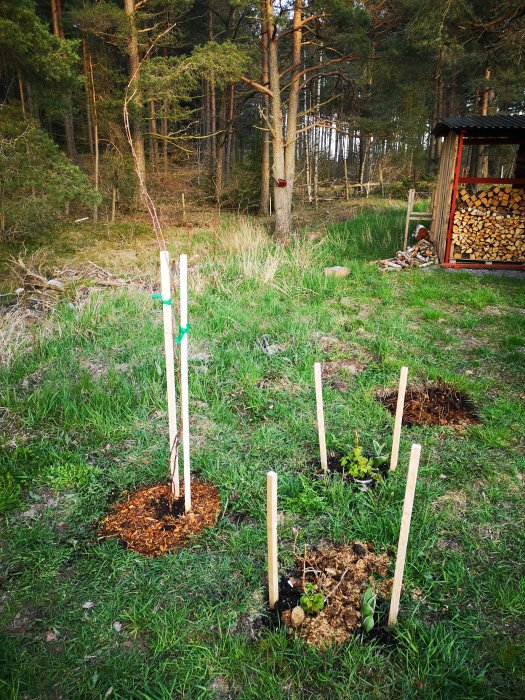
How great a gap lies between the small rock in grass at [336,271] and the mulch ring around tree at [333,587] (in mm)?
5371

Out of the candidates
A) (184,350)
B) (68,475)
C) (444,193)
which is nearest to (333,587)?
(184,350)

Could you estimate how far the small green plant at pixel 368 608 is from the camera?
1970 mm

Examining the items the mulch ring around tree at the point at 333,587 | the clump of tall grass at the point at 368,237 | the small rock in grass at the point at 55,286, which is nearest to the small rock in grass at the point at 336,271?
the clump of tall grass at the point at 368,237

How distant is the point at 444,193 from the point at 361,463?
6934mm

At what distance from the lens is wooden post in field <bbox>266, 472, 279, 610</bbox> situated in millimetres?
1846

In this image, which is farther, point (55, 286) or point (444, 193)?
point (444, 193)

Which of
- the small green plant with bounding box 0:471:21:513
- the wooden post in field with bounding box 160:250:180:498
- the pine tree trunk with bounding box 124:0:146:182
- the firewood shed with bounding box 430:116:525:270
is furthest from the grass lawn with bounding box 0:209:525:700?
the pine tree trunk with bounding box 124:0:146:182

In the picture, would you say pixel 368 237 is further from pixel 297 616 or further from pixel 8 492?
pixel 297 616

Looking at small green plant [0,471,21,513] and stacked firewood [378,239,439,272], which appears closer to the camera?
small green plant [0,471,21,513]

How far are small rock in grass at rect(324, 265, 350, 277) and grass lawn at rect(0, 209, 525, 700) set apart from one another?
68.4 inches

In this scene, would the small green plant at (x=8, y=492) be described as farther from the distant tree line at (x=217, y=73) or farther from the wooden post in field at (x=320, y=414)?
the distant tree line at (x=217, y=73)

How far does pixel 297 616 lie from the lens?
201 cm

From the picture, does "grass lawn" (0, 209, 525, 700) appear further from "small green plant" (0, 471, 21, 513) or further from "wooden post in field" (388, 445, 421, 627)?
"wooden post in field" (388, 445, 421, 627)

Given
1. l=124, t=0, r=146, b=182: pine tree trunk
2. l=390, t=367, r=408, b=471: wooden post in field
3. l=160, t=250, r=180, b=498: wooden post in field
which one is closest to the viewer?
l=160, t=250, r=180, b=498: wooden post in field
